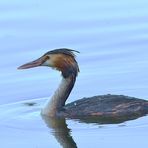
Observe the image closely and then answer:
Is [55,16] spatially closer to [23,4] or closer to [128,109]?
[23,4]

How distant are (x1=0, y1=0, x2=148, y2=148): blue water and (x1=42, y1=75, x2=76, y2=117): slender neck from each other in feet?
1.42

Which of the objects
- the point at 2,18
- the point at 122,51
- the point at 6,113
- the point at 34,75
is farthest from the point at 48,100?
the point at 2,18

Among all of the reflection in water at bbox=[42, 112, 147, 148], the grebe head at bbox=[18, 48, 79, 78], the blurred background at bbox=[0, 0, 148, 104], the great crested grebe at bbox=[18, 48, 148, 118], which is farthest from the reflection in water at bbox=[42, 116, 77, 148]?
the blurred background at bbox=[0, 0, 148, 104]

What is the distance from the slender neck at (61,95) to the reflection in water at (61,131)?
9.0 inches

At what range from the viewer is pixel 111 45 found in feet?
57.3

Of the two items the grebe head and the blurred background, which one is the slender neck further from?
the blurred background

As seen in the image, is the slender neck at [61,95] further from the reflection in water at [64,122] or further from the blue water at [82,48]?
the blue water at [82,48]

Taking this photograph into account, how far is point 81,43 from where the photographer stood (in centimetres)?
1772

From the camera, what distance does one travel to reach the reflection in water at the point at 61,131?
41.9 ft

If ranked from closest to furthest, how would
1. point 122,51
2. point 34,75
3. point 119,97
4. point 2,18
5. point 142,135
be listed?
point 142,135
point 119,97
point 34,75
point 122,51
point 2,18

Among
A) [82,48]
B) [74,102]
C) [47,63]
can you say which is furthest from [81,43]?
[74,102]

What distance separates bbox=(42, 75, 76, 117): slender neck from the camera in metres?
14.4

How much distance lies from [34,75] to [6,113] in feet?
6.58

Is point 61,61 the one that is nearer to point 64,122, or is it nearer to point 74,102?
point 74,102
